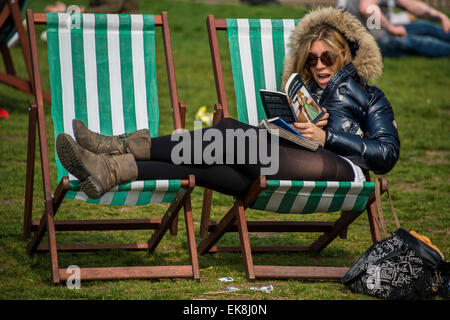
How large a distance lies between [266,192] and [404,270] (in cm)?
74

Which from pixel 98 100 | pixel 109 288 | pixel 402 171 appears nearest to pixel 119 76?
pixel 98 100

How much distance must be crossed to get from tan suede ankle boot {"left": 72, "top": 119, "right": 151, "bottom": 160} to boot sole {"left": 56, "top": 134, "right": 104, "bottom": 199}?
22 centimetres

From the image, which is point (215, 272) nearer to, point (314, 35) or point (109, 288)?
point (109, 288)

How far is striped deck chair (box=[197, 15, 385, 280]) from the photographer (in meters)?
3.47

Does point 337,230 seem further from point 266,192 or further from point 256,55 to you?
point 256,55

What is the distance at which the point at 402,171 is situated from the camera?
6.03 metres

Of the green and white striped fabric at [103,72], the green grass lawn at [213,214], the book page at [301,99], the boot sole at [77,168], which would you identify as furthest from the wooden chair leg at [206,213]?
the boot sole at [77,168]

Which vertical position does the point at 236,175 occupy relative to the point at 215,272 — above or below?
above

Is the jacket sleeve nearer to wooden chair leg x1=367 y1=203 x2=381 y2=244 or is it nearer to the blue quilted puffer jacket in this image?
the blue quilted puffer jacket

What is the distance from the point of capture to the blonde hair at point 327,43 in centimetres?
394

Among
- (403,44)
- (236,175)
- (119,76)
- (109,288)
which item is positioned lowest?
(403,44)

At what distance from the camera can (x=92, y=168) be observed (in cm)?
326

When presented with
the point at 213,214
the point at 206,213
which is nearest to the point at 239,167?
the point at 206,213

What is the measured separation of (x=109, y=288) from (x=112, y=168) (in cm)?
56
